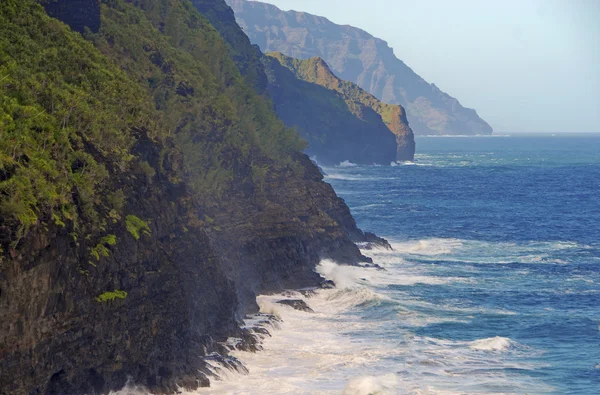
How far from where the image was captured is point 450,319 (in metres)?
59.0

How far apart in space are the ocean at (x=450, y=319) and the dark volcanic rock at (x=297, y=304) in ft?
2.82

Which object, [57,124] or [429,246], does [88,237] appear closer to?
[57,124]

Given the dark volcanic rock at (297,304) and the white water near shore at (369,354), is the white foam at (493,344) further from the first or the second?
the dark volcanic rock at (297,304)

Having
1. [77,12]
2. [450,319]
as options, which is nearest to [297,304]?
[450,319]

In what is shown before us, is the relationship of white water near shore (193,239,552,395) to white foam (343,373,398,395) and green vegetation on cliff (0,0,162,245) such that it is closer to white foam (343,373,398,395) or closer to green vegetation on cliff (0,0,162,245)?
white foam (343,373,398,395)

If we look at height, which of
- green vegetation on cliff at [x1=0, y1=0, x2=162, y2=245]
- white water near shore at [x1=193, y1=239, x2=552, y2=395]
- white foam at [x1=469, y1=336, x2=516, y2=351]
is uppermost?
green vegetation on cliff at [x1=0, y1=0, x2=162, y2=245]

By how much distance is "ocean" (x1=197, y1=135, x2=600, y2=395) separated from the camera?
1759 inches

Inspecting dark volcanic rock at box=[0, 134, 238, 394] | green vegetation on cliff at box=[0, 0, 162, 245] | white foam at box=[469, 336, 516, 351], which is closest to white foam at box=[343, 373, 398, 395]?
dark volcanic rock at box=[0, 134, 238, 394]

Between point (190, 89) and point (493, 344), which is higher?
point (190, 89)

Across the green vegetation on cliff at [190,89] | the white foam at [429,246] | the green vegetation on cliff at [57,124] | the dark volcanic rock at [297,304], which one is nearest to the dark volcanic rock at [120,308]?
the green vegetation on cliff at [57,124]

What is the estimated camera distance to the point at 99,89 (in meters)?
46.9

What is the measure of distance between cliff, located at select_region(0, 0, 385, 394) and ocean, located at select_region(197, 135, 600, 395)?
373 cm

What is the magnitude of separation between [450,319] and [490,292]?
1023 cm

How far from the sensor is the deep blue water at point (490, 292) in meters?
46.9
